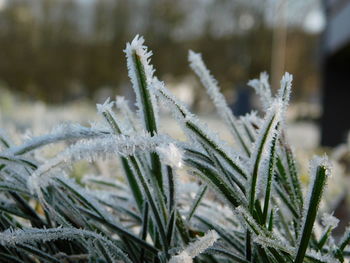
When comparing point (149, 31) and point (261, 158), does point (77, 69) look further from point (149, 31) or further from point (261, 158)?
point (261, 158)

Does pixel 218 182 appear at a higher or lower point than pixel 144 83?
lower

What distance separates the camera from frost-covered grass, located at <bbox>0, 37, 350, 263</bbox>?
0.71m

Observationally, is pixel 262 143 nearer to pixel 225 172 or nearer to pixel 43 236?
pixel 225 172

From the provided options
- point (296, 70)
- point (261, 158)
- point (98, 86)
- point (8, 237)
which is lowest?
point (8, 237)

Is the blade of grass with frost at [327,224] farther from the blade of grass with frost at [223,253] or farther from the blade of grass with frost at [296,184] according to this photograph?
the blade of grass with frost at [223,253]

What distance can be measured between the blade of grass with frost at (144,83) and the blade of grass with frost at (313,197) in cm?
22

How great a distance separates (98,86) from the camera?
32.9m

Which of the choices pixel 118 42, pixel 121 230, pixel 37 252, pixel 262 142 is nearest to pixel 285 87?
pixel 262 142

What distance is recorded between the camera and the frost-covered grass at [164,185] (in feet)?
2.33

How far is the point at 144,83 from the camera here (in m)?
0.77

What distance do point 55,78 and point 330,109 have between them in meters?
21.7

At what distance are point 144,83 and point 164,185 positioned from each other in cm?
17

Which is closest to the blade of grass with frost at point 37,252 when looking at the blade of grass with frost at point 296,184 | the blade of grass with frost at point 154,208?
the blade of grass with frost at point 154,208

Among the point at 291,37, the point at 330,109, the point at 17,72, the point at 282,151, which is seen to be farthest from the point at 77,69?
the point at 282,151
